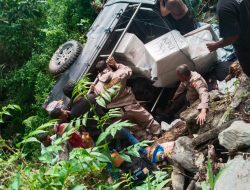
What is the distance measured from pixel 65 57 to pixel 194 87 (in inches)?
100

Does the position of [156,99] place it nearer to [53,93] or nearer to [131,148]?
[53,93]

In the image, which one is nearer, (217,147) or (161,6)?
(217,147)

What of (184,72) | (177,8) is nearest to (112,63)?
(184,72)

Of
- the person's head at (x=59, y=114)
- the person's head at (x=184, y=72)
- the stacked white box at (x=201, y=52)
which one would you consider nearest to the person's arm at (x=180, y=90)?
the person's head at (x=184, y=72)

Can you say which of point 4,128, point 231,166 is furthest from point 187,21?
point 4,128

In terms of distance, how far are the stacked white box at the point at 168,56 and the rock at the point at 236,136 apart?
2494 millimetres

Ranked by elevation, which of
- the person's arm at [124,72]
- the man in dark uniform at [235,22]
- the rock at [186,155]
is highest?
the man in dark uniform at [235,22]

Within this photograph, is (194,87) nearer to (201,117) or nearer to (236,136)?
(201,117)

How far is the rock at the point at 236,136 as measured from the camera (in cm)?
414

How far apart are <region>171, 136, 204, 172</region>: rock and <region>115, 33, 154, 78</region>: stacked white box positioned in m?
2.10

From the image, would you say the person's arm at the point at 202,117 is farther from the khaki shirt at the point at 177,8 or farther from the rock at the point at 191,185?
the khaki shirt at the point at 177,8

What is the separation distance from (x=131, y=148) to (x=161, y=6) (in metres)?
4.29

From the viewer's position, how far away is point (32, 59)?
403 inches

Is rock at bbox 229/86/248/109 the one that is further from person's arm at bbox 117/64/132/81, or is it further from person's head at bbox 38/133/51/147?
person's head at bbox 38/133/51/147
